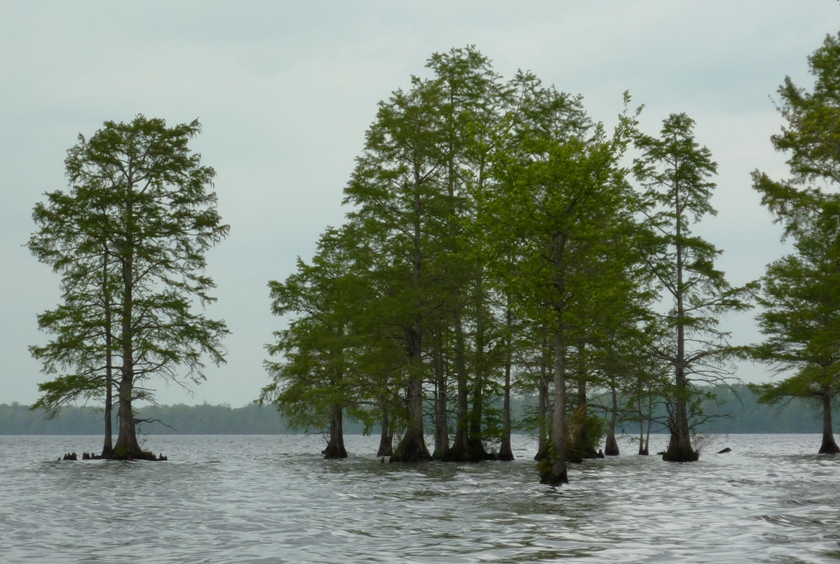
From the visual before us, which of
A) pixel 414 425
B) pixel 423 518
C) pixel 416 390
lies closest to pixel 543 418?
pixel 416 390

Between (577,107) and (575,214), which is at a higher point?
(577,107)

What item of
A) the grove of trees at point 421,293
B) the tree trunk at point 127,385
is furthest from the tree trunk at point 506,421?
the tree trunk at point 127,385

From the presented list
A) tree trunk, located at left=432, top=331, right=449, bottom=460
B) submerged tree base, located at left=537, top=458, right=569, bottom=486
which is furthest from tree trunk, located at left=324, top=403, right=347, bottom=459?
submerged tree base, located at left=537, top=458, right=569, bottom=486

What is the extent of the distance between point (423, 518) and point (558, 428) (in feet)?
28.3

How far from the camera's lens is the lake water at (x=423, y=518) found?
527 inches

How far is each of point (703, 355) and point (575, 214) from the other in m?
18.5

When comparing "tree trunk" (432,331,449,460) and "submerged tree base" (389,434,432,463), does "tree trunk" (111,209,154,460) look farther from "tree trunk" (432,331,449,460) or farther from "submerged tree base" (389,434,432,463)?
"tree trunk" (432,331,449,460)

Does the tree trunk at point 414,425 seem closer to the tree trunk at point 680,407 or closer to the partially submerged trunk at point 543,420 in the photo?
the partially submerged trunk at point 543,420

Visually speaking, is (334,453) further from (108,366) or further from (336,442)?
(108,366)

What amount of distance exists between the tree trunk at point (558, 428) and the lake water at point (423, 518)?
2.20ft

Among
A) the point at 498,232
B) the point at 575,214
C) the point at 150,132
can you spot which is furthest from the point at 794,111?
the point at 150,132

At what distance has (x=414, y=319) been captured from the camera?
40469 millimetres

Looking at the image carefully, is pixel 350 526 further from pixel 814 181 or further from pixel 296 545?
pixel 814 181

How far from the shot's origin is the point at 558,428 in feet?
85.3
